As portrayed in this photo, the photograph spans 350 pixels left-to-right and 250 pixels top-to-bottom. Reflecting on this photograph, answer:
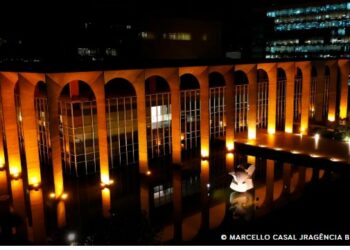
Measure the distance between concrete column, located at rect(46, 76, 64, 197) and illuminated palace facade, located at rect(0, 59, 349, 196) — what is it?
60mm

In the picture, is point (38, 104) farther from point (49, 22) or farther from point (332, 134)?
point (49, 22)

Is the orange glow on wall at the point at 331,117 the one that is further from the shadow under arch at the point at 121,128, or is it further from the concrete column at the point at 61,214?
the concrete column at the point at 61,214

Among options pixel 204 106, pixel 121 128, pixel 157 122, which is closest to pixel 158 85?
pixel 157 122

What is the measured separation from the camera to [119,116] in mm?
29000

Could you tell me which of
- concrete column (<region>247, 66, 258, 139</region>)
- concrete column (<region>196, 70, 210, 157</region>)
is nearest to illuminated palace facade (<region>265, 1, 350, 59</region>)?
concrete column (<region>247, 66, 258, 139</region>)

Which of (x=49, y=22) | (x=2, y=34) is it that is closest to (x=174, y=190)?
(x=49, y=22)

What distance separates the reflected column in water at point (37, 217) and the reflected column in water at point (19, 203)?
1.53 feet

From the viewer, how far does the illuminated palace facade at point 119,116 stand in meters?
22.9

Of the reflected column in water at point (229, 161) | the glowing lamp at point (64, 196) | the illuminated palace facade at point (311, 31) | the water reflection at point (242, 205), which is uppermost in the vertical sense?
the illuminated palace facade at point (311, 31)

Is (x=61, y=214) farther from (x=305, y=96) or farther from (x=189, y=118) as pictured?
(x=305, y=96)

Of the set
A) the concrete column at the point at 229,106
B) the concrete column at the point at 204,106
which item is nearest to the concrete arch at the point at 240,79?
the concrete column at the point at 229,106

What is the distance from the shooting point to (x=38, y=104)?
97.6ft

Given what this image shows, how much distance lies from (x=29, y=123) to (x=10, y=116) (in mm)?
3598

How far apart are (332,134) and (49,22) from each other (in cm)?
5200
